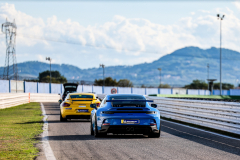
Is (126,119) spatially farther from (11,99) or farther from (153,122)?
(11,99)

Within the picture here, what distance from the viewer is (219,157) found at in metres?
8.32

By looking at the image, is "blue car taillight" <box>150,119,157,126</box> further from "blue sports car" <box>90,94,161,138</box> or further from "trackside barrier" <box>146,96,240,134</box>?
"trackside barrier" <box>146,96,240,134</box>

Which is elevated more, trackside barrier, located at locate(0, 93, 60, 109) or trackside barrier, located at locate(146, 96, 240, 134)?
trackside barrier, located at locate(146, 96, 240, 134)

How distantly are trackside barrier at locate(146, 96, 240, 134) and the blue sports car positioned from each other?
3.38m

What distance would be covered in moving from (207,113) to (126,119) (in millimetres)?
6009

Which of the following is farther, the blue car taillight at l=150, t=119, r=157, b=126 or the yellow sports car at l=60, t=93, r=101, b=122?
the yellow sports car at l=60, t=93, r=101, b=122

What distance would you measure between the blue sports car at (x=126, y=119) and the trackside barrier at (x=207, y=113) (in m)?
3.38

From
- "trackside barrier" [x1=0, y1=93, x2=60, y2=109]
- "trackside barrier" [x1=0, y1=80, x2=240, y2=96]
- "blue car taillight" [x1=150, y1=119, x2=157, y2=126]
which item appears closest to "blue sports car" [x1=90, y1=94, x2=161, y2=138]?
"blue car taillight" [x1=150, y1=119, x2=157, y2=126]

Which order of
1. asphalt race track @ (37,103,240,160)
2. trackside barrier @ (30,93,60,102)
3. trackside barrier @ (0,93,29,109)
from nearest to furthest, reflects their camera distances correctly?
asphalt race track @ (37,103,240,160)
trackside barrier @ (0,93,29,109)
trackside barrier @ (30,93,60,102)

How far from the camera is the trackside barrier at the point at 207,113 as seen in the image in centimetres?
1370

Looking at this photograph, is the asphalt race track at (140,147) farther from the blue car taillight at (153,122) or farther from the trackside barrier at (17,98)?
the trackside barrier at (17,98)

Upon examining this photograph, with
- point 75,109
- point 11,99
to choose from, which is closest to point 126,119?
point 75,109

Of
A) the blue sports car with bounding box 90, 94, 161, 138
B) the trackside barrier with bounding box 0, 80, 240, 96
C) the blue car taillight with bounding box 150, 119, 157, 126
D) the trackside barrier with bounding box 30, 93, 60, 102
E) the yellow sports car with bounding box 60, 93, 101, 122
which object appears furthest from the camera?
the trackside barrier with bounding box 0, 80, 240, 96

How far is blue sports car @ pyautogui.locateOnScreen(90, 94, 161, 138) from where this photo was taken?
441 inches
